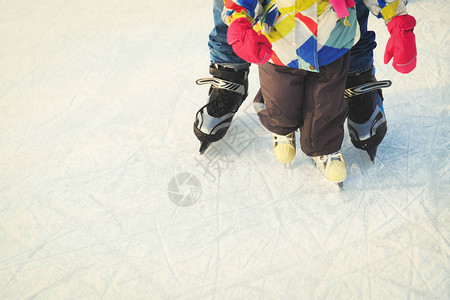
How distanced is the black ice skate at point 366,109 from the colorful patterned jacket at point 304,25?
258 millimetres

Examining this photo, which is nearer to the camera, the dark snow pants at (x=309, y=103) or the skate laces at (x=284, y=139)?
the dark snow pants at (x=309, y=103)

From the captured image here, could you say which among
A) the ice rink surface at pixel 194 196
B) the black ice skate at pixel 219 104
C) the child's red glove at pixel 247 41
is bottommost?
the ice rink surface at pixel 194 196

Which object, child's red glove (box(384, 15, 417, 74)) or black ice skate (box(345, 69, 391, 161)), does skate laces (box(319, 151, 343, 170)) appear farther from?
child's red glove (box(384, 15, 417, 74))

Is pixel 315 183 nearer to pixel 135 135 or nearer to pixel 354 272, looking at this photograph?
pixel 354 272

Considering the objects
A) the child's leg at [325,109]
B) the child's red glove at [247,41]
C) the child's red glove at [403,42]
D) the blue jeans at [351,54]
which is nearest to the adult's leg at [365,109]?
the blue jeans at [351,54]

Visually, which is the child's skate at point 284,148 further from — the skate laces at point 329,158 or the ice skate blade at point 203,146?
the ice skate blade at point 203,146

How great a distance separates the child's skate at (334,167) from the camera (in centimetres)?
98

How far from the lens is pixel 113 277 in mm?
941

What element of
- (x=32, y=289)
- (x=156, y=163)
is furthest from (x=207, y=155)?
(x=32, y=289)

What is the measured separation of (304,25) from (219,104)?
1.50ft

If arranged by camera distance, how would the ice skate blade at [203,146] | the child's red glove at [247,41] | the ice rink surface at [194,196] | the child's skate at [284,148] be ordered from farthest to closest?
the ice skate blade at [203,146]
the child's skate at [284,148]
the ice rink surface at [194,196]
the child's red glove at [247,41]

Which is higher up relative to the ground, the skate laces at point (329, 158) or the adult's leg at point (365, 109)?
the adult's leg at point (365, 109)

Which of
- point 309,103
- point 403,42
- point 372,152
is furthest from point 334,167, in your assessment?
point 403,42

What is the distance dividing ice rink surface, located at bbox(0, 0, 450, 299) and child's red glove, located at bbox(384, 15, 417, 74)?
1.31ft
